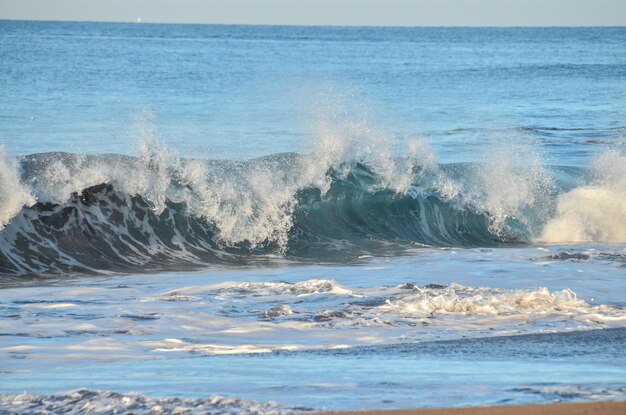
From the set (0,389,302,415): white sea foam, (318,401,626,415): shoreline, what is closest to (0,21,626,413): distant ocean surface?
(0,389,302,415): white sea foam

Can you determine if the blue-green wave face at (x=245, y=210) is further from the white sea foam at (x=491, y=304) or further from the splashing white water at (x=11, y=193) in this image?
the white sea foam at (x=491, y=304)

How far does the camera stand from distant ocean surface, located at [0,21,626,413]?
5.17 m

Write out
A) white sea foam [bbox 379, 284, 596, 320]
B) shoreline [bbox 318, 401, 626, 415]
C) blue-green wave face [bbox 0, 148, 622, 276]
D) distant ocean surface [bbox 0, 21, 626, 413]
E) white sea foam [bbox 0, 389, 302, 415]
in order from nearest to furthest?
shoreline [bbox 318, 401, 626, 415]
white sea foam [bbox 0, 389, 302, 415]
distant ocean surface [bbox 0, 21, 626, 413]
white sea foam [bbox 379, 284, 596, 320]
blue-green wave face [bbox 0, 148, 622, 276]

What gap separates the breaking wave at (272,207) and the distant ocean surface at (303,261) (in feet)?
0.11

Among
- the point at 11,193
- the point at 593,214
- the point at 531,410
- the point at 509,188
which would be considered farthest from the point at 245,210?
the point at 531,410

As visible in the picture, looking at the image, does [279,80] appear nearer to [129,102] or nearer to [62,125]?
[129,102]

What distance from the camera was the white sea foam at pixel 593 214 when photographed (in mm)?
13383

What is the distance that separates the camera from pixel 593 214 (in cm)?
1420

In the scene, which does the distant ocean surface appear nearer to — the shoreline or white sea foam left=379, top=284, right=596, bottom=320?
white sea foam left=379, top=284, right=596, bottom=320

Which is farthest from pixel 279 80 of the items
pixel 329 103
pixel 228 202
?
pixel 228 202

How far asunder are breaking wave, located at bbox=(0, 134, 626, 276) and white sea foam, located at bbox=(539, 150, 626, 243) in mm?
28

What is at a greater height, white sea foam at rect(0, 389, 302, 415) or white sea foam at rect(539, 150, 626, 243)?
white sea foam at rect(539, 150, 626, 243)

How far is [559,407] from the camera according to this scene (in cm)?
428

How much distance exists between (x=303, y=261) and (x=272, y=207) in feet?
6.49
